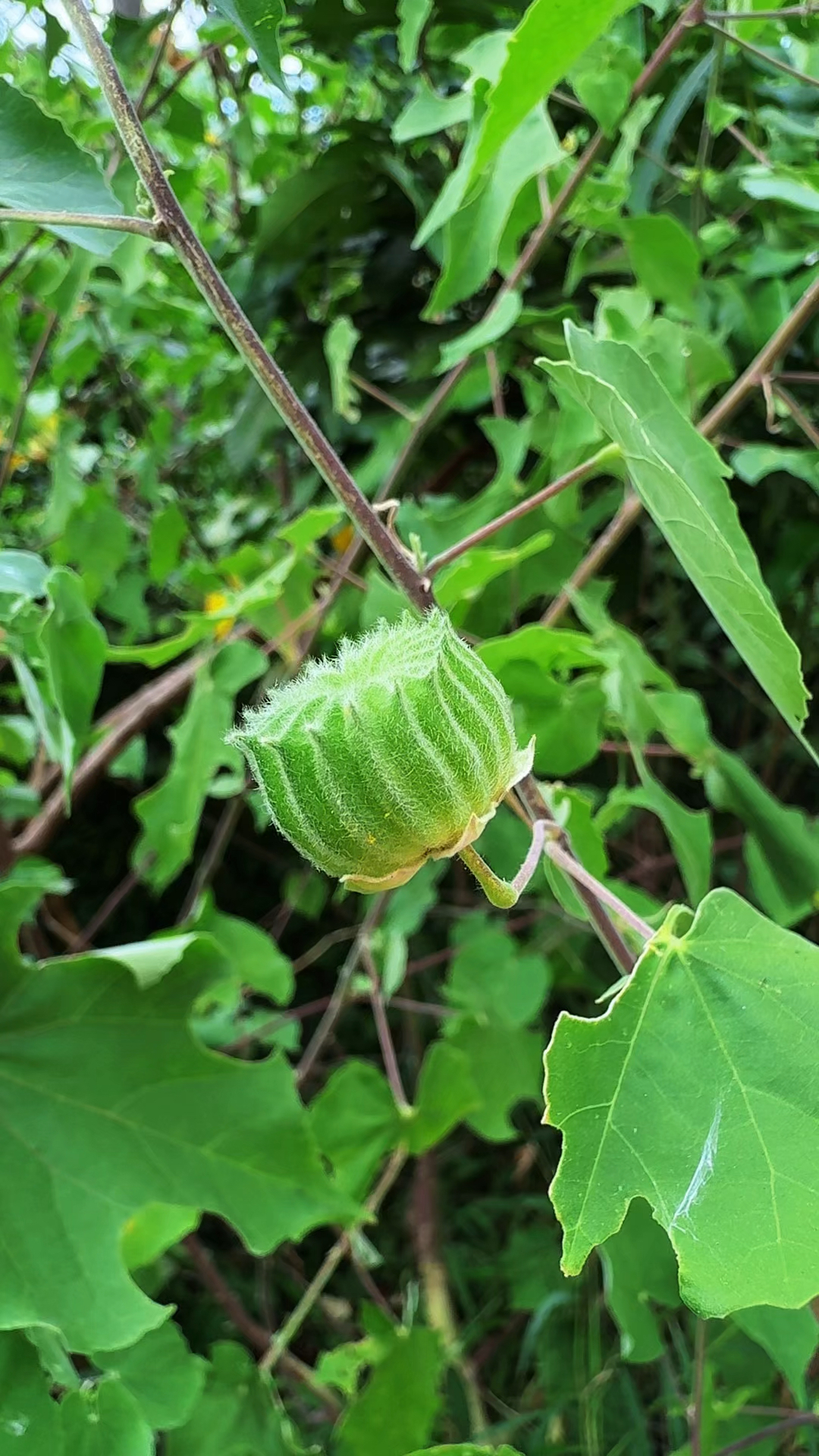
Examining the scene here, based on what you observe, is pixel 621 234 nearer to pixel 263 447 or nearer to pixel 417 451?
pixel 417 451

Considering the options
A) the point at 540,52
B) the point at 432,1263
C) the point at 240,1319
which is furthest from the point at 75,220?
the point at 432,1263

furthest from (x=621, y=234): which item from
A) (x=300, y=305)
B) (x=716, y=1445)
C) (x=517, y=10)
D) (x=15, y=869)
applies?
(x=716, y=1445)

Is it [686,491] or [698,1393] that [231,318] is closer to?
[686,491]

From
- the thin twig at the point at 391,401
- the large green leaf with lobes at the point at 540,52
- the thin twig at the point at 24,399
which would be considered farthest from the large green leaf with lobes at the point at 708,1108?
the thin twig at the point at 24,399

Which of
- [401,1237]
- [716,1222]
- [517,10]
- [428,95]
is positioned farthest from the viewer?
[401,1237]

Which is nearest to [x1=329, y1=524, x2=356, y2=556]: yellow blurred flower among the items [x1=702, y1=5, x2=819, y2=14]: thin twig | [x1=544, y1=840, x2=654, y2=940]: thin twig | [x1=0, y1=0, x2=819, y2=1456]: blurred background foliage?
[x1=0, y1=0, x2=819, y2=1456]: blurred background foliage

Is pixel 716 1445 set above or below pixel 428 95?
below

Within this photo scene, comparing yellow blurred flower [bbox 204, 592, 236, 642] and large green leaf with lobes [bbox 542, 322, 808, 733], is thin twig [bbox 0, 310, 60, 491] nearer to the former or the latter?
yellow blurred flower [bbox 204, 592, 236, 642]
